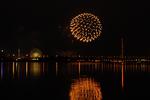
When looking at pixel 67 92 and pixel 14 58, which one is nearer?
pixel 67 92

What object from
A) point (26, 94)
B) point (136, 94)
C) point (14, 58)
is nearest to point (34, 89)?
point (26, 94)

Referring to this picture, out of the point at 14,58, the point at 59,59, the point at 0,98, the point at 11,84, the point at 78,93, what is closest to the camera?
the point at 0,98

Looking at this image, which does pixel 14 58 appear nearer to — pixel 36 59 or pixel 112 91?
pixel 36 59

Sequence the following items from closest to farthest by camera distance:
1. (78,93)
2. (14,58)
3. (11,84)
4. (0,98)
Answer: (0,98) < (78,93) < (11,84) < (14,58)

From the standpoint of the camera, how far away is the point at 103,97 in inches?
944

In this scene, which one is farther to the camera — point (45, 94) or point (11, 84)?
point (11, 84)

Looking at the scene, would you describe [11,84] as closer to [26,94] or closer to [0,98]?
[26,94]

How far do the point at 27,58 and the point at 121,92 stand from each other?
105823 mm

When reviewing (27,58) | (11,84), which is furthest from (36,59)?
(11,84)

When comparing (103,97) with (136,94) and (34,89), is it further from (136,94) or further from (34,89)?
(34,89)

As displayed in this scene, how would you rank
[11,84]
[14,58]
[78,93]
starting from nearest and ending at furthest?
[78,93] → [11,84] → [14,58]

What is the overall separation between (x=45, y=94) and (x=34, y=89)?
2997 millimetres

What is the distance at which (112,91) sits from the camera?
2739cm

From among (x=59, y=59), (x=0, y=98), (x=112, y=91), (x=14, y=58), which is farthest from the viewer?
(x=14, y=58)
